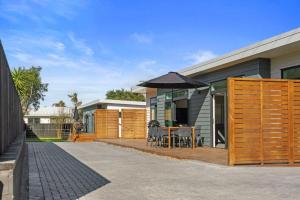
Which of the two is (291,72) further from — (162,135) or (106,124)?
(106,124)

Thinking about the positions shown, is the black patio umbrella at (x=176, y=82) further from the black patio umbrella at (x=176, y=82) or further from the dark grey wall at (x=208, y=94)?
the dark grey wall at (x=208, y=94)

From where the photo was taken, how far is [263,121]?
31.1 feet

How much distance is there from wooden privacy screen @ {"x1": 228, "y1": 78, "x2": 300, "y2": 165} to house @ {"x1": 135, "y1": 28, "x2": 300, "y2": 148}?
144 centimetres

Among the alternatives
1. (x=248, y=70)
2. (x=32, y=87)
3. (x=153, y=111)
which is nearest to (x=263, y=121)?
(x=248, y=70)

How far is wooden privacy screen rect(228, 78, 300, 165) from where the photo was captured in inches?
364

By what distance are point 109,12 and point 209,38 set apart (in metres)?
5.61

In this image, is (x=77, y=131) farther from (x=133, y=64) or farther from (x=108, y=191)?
(x=108, y=191)

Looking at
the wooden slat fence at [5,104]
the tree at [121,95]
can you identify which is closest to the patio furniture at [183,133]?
the wooden slat fence at [5,104]

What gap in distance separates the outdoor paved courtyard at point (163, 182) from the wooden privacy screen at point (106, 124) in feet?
50.2

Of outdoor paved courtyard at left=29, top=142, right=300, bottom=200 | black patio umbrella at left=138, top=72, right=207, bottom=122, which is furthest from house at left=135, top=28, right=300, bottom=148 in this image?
outdoor paved courtyard at left=29, top=142, right=300, bottom=200

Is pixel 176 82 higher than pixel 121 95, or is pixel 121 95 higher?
pixel 121 95

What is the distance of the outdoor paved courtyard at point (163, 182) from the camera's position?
5980 millimetres

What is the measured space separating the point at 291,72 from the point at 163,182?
6.08 m

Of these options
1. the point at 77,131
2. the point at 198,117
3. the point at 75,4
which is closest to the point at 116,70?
the point at 77,131
